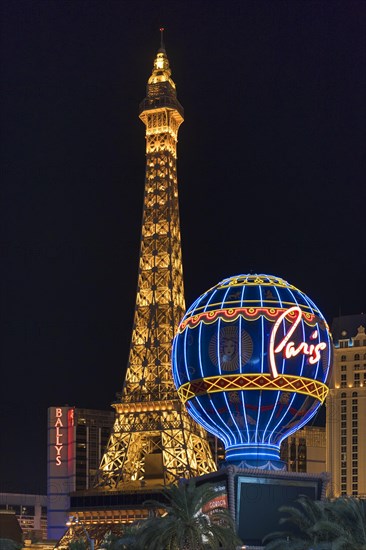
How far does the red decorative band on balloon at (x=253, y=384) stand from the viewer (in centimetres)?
6881

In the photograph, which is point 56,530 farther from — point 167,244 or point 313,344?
point 313,344

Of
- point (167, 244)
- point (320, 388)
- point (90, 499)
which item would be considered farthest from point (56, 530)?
point (320, 388)

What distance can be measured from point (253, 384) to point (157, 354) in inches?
1986

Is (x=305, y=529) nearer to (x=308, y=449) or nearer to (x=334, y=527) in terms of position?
(x=334, y=527)

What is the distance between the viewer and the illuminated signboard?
69.1 meters

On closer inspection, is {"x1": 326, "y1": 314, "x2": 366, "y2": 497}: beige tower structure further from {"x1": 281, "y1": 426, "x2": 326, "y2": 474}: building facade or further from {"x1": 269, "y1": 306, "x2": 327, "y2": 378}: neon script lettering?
{"x1": 269, "y1": 306, "x2": 327, "y2": 378}: neon script lettering

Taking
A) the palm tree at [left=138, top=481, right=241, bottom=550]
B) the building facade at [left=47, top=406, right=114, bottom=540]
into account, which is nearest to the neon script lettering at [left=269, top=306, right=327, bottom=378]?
the palm tree at [left=138, top=481, right=241, bottom=550]

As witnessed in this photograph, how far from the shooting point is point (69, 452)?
15638 centimetres

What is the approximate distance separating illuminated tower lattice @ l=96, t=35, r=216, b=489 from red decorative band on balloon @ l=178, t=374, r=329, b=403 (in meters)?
41.4

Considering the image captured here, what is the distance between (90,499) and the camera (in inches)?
4631

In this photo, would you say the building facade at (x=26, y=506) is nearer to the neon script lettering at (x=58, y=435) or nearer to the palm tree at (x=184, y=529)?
the neon script lettering at (x=58, y=435)

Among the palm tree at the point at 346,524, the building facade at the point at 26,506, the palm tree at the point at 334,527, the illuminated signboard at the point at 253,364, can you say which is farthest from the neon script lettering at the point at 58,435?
the palm tree at the point at 346,524

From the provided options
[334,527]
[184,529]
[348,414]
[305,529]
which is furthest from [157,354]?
[334,527]

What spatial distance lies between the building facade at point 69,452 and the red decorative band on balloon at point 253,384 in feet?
261
